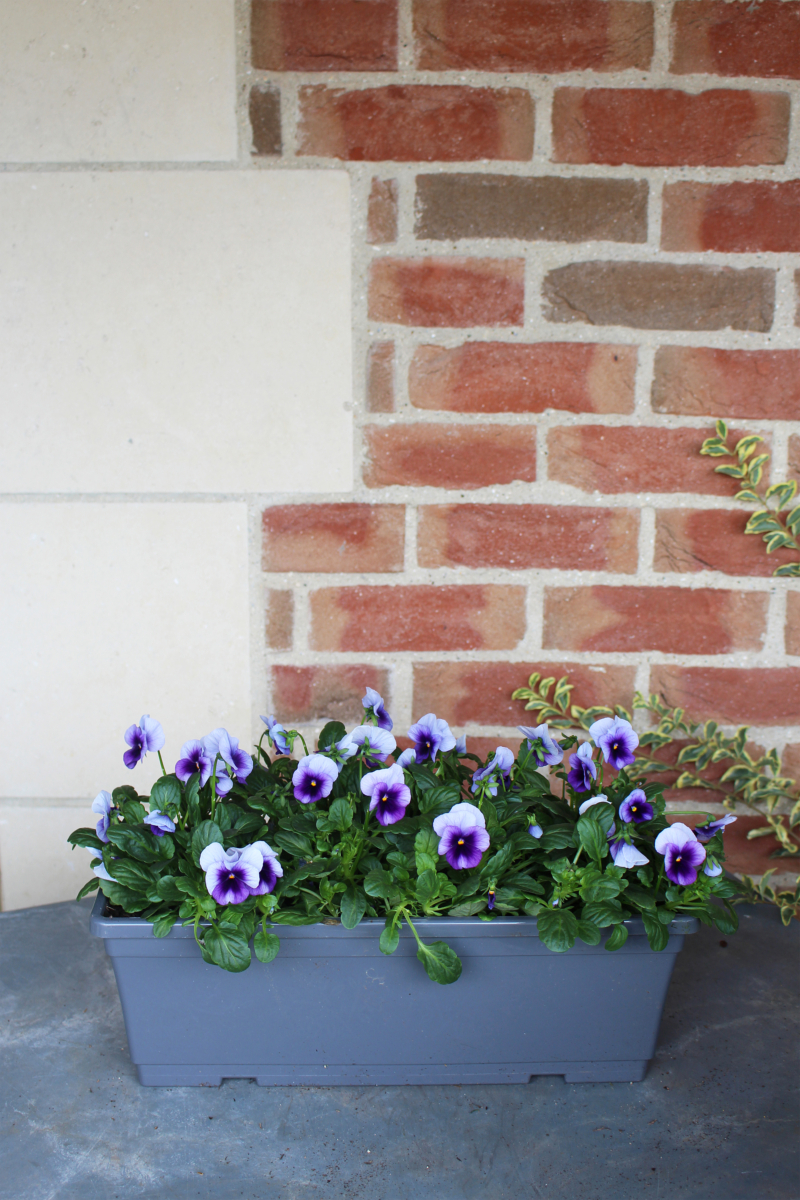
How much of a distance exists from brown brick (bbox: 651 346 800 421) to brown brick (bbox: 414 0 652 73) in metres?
0.32

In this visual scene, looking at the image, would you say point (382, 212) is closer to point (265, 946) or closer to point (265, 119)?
point (265, 119)

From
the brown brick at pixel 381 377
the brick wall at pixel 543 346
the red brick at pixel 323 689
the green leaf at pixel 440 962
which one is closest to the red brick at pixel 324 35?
the brick wall at pixel 543 346

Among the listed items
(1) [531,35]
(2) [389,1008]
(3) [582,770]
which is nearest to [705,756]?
(3) [582,770]

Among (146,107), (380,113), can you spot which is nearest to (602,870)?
(380,113)

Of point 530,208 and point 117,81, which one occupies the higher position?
point 117,81

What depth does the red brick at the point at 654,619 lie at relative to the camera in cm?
99

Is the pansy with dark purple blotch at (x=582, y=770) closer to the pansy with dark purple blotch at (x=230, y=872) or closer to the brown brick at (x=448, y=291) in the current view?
the pansy with dark purple blotch at (x=230, y=872)

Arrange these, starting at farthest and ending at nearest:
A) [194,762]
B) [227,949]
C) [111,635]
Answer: [111,635] < [194,762] < [227,949]

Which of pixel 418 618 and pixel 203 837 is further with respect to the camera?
pixel 418 618

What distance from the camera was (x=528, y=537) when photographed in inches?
A: 38.7

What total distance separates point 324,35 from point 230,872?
87cm

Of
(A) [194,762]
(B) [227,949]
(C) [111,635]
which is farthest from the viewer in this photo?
(C) [111,635]

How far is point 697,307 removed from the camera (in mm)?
944

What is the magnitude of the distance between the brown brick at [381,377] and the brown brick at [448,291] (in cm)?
3
